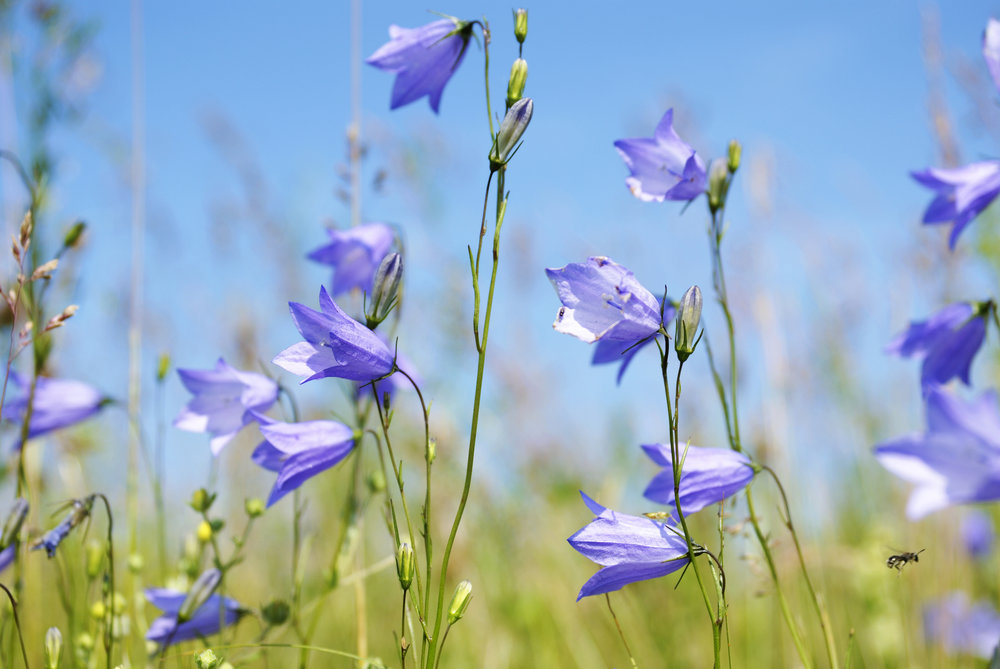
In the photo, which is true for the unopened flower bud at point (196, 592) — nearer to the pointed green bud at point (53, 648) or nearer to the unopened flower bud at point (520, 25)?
the pointed green bud at point (53, 648)

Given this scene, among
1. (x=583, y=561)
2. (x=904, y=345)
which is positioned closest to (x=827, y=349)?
(x=583, y=561)

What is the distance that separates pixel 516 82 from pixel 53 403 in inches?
50.0

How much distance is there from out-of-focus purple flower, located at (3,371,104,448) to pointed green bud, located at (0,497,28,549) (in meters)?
0.41

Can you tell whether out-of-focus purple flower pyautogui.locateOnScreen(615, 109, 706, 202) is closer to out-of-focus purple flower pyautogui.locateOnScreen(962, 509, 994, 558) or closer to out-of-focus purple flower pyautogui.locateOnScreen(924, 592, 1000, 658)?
out-of-focus purple flower pyautogui.locateOnScreen(924, 592, 1000, 658)

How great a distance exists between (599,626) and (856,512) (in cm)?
181

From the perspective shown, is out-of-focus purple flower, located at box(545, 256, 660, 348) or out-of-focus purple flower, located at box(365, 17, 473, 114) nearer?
out-of-focus purple flower, located at box(545, 256, 660, 348)

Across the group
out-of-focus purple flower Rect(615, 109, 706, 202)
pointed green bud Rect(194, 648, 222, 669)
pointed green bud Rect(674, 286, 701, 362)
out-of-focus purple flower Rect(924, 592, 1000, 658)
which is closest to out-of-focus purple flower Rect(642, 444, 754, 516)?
pointed green bud Rect(674, 286, 701, 362)

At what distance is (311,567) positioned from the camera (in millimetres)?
3887

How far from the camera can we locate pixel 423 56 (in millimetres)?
1387

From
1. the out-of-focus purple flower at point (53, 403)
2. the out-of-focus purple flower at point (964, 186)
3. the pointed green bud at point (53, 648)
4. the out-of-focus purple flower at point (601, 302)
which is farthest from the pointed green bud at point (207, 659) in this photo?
the out-of-focus purple flower at point (964, 186)

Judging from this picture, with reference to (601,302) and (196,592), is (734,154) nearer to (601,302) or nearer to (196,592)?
(601,302)

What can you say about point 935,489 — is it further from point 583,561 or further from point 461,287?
point 583,561

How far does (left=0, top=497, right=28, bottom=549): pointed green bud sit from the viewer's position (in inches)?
45.8

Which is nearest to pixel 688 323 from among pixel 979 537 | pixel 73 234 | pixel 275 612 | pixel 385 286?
pixel 385 286
